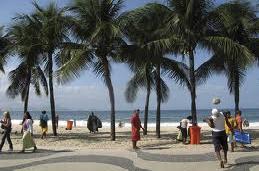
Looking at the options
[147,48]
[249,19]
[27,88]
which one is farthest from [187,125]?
[27,88]

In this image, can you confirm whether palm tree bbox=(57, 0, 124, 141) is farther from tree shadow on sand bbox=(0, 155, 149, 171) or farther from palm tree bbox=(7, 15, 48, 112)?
tree shadow on sand bbox=(0, 155, 149, 171)

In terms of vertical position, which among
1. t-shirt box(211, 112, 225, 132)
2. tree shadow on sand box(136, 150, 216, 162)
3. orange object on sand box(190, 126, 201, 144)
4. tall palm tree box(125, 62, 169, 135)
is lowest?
tree shadow on sand box(136, 150, 216, 162)

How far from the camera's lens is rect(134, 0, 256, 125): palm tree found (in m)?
21.5

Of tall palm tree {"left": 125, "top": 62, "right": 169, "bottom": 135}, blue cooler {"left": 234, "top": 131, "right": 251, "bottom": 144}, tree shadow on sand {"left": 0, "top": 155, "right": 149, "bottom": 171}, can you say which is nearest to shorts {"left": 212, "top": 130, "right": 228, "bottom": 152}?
tree shadow on sand {"left": 0, "top": 155, "right": 149, "bottom": 171}

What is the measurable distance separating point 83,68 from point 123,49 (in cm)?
216

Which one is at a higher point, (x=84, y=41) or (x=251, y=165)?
(x=84, y=41)

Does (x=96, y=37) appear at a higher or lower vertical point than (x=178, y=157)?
higher

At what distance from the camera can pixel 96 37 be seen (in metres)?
23.4

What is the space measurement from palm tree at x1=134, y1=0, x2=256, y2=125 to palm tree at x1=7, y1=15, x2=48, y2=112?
23.0 ft

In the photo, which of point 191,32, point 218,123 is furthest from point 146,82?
point 218,123

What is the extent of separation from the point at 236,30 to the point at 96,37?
7.40 meters

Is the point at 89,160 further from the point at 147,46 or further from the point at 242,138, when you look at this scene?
the point at 147,46

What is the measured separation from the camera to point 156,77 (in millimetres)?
27250

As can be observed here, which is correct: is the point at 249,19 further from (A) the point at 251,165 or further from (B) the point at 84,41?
(A) the point at 251,165
